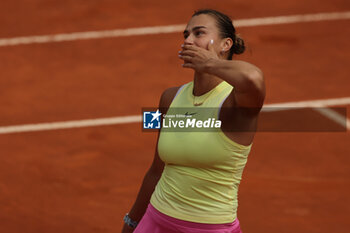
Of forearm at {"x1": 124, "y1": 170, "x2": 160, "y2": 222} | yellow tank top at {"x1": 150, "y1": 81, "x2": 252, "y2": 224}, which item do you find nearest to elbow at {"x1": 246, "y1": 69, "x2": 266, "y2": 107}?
yellow tank top at {"x1": 150, "y1": 81, "x2": 252, "y2": 224}

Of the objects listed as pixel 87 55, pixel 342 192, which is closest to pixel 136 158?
pixel 342 192

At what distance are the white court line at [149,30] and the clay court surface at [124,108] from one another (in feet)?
0.49

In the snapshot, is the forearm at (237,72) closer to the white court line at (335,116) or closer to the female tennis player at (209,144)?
the female tennis player at (209,144)

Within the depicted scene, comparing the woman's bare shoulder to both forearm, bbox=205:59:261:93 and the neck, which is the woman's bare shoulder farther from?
forearm, bbox=205:59:261:93

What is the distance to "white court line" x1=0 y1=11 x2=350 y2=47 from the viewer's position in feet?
37.6

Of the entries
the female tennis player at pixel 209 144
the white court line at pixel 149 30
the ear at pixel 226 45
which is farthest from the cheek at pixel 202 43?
the white court line at pixel 149 30

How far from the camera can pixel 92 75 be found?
10266 millimetres

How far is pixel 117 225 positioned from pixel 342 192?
8.37ft

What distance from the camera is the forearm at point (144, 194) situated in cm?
382

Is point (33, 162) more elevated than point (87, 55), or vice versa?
point (87, 55)

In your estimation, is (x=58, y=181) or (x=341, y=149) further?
(x=341, y=149)

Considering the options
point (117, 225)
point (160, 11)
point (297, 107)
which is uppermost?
point (160, 11)

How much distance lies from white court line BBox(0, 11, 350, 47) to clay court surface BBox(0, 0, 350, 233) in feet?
0.49

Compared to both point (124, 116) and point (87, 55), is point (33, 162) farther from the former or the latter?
point (87, 55)
